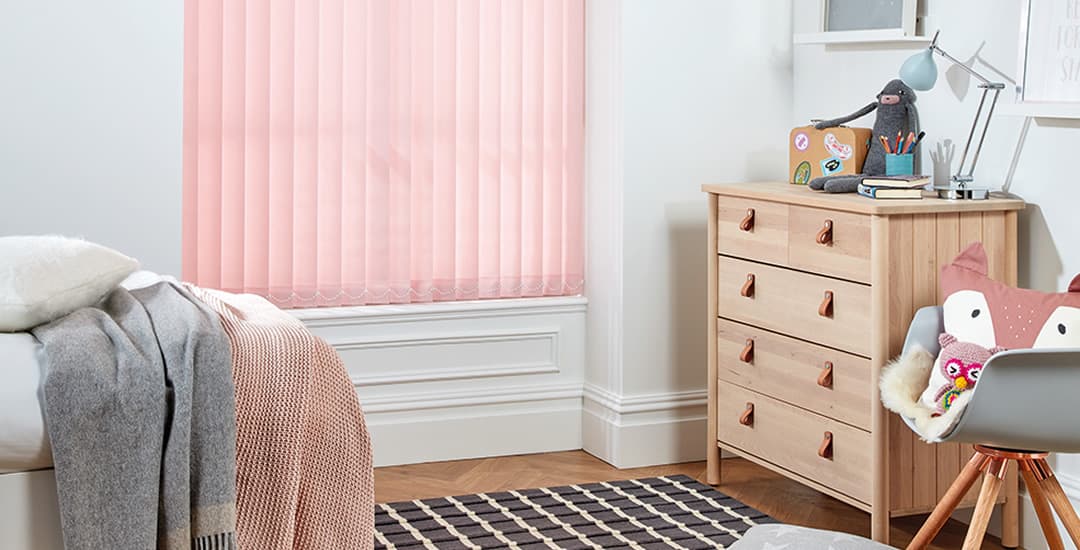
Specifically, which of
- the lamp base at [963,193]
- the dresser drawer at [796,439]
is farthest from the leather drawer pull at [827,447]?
the lamp base at [963,193]

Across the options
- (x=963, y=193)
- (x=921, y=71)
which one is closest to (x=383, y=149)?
(x=921, y=71)

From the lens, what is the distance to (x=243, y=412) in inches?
85.0

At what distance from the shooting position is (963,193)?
3.17m

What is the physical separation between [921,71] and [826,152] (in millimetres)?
444

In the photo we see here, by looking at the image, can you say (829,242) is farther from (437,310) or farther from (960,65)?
(437,310)

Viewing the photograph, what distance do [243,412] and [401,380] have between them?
75.3 inches

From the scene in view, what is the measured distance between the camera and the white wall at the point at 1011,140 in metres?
3.10

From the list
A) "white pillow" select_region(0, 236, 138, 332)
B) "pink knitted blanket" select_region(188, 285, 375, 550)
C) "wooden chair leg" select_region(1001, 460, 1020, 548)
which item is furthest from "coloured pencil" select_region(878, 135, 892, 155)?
"white pillow" select_region(0, 236, 138, 332)

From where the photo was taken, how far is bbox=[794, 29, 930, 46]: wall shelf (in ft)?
11.6

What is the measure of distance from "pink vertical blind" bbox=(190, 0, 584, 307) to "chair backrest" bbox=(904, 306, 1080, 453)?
77.7 inches

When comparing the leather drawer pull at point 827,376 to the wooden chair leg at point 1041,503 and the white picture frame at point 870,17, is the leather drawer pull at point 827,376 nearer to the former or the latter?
the wooden chair leg at point 1041,503

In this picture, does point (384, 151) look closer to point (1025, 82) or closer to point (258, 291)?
point (258, 291)

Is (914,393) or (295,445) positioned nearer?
(295,445)

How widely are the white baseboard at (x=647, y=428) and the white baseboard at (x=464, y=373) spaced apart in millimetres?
168
